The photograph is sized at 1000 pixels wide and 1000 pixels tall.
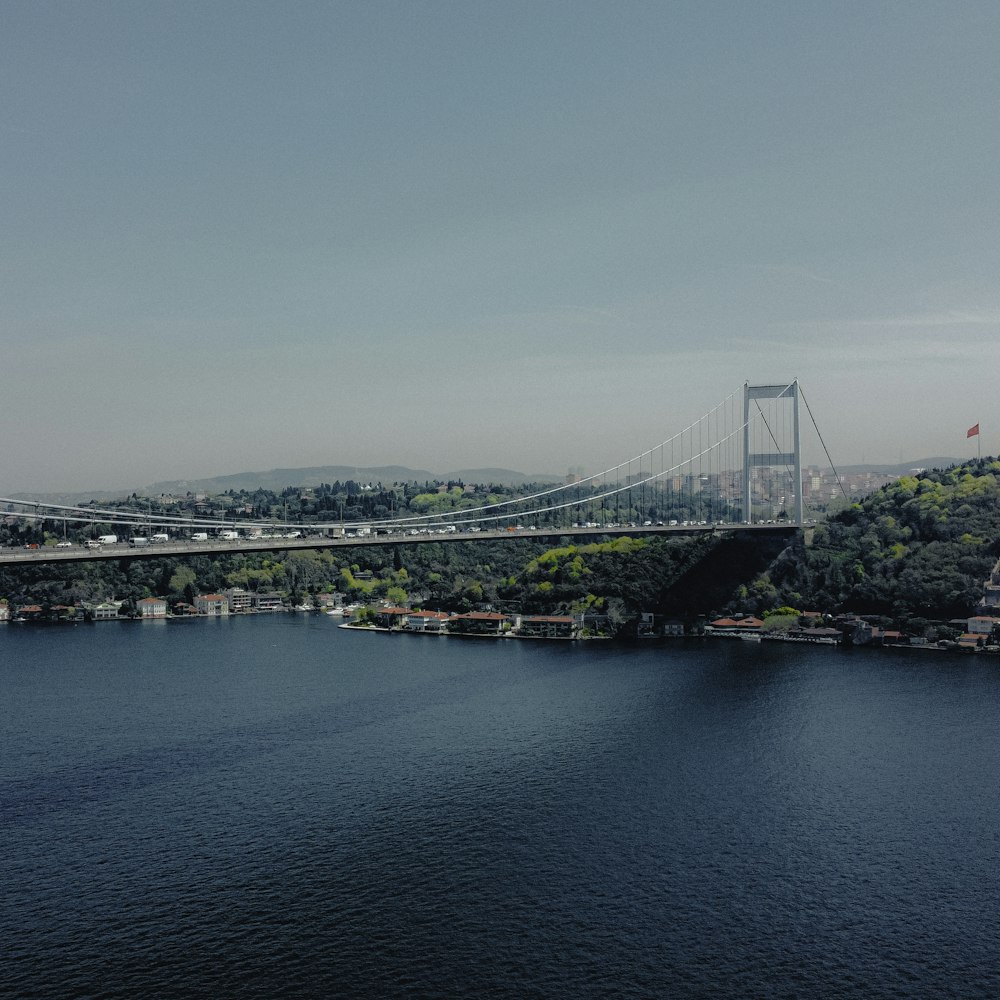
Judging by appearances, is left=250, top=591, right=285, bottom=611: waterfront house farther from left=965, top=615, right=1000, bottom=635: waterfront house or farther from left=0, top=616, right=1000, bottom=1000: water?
left=965, top=615, right=1000, bottom=635: waterfront house

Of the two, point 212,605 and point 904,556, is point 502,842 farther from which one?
point 212,605

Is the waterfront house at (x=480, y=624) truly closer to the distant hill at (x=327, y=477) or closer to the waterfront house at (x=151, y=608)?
the waterfront house at (x=151, y=608)

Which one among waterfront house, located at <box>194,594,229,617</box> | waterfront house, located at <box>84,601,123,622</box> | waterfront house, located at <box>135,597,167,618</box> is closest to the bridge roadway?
waterfront house, located at <box>194,594,229,617</box>

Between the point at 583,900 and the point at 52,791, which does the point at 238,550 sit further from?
the point at 583,900

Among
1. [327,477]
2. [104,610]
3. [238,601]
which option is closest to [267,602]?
[238,601]

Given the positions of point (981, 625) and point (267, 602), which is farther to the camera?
point (267, 602)

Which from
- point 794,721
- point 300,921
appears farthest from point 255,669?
point 300,921

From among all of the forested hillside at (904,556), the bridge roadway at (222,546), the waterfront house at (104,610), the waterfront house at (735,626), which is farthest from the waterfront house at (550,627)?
the waterfront house at (104,610)
